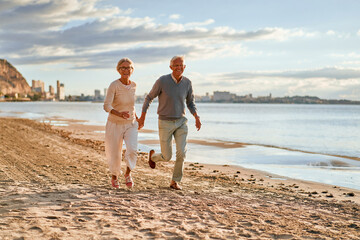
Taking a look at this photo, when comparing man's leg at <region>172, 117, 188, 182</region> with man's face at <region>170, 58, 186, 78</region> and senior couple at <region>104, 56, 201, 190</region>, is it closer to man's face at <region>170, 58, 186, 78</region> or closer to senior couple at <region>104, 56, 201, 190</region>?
senior couple at <region>104, 56, 201, 190</region>

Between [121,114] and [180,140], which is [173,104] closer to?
[180,140]

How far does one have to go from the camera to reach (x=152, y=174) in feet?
25.6

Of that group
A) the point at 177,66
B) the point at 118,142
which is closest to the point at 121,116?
the point at 118,142

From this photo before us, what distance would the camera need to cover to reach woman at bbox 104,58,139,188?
5.52m

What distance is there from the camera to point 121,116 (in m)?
5.47

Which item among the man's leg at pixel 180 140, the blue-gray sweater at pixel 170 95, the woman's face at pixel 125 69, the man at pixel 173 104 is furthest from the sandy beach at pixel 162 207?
the woman's face at pixel 125 69

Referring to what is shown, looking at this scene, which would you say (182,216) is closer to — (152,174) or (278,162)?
(152,174)

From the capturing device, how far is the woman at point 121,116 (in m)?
5.52

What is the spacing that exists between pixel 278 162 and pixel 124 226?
28.2 ft

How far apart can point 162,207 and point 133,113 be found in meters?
1.67

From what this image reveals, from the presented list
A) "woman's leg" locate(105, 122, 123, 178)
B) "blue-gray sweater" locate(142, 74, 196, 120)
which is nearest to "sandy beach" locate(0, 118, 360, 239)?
"woman's leg" locate(105, 122, 123, 178)

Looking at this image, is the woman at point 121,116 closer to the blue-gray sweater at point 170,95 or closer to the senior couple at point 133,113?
the senior couple at point 133,113

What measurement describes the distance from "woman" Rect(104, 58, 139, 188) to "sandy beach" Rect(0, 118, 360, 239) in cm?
59

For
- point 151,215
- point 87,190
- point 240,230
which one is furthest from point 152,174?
point 240,230
